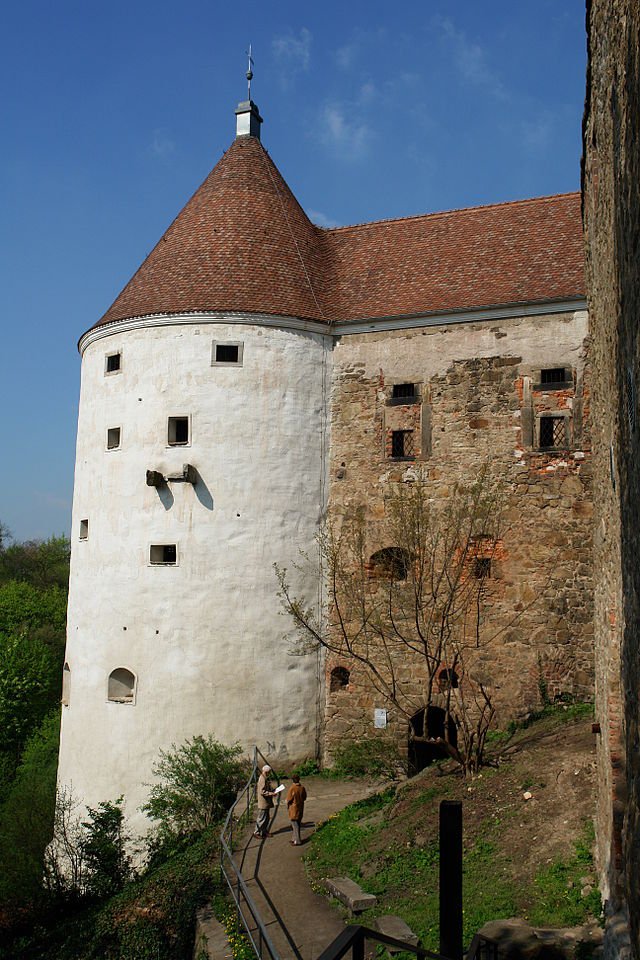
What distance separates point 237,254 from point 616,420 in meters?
14.2

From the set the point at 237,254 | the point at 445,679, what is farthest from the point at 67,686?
the point at 237,254

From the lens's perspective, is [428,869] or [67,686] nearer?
[428,869]

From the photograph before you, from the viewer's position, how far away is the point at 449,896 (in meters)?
6.10

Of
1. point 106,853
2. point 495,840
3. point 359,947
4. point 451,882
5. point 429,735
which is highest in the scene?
point 359,947

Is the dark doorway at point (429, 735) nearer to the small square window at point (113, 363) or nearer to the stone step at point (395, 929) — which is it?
the stone step at point (395, 929)

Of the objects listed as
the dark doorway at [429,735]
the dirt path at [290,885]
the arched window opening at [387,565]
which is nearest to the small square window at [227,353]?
the arched window opening at [387,565]

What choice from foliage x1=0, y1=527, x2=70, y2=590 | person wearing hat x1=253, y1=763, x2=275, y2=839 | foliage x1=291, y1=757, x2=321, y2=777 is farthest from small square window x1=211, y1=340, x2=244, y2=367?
foliage x1=0, y1=527, x2=70, y2=590

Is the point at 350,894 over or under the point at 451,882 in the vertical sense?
under

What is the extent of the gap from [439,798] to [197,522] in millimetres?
7592

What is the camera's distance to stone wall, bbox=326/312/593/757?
16562 millimetres

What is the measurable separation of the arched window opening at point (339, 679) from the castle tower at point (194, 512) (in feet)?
1.41

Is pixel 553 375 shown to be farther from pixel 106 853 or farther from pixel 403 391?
pixel 106 853

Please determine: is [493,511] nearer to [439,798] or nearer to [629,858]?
[439,798]

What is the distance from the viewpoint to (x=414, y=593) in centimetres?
1717
